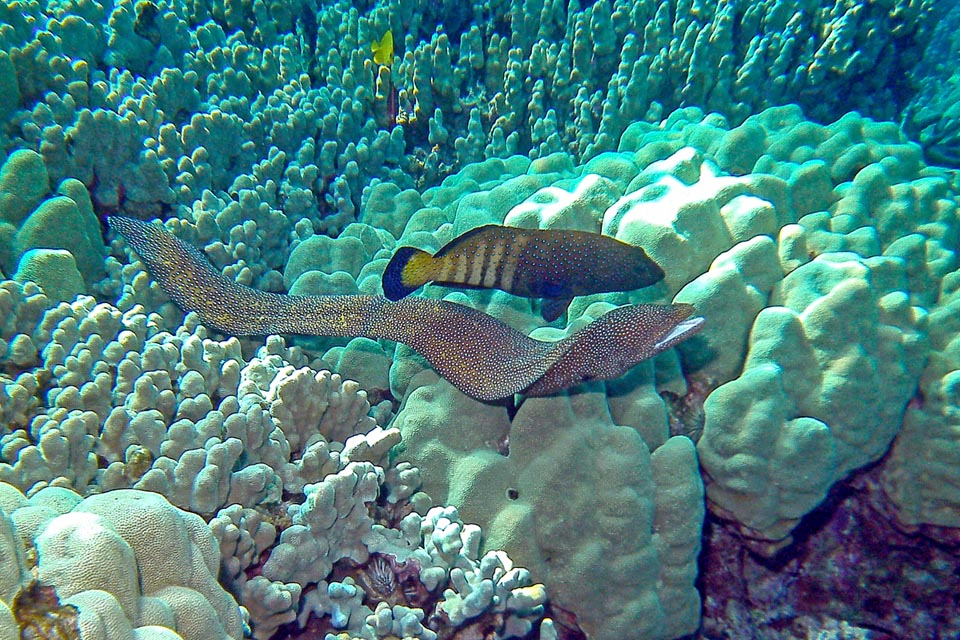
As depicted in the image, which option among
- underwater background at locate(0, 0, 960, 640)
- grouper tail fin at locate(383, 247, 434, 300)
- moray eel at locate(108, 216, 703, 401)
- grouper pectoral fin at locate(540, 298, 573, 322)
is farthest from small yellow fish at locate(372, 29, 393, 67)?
grouper pectoral fin at locate(540, 298, 573, 322)

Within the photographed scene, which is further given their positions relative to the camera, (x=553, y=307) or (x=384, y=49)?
(x=384, y=49)

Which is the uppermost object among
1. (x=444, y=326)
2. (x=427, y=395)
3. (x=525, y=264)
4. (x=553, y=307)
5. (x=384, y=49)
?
(x=384, y=49)

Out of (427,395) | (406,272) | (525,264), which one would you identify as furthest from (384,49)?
(427,395)

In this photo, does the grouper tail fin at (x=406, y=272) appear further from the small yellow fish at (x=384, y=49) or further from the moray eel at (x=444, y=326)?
the small yellow fish at (x=384, y=49)

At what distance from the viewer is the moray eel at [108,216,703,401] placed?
2697 mm

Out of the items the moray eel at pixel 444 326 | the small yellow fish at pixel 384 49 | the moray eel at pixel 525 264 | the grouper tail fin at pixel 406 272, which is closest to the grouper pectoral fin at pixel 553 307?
the moray eel at pixel 525 264

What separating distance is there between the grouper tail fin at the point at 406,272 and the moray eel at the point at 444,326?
0.25 feet

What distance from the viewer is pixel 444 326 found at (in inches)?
124

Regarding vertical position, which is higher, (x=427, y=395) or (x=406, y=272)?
(x=406, y=272)

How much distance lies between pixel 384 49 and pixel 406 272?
3.77 m

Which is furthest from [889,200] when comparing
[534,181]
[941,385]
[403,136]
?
[403,136]

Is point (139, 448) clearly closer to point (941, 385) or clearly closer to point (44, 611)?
point (44, 611)

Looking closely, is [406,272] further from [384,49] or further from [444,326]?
[384,49]

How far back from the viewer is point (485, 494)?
2996 mm
